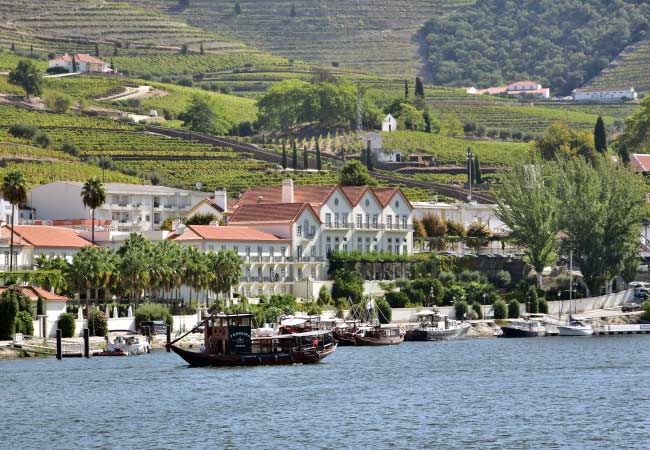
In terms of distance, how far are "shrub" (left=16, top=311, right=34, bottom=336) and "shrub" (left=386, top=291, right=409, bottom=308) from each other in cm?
3875

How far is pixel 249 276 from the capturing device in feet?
438

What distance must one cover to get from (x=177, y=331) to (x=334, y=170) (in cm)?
7785

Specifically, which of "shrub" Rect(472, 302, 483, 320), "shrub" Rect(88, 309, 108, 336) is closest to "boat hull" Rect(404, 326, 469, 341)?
"shrub" Rect(472, 302, 483, 320)

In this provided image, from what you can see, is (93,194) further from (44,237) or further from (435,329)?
(435,329)

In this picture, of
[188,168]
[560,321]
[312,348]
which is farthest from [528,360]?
[188,168]

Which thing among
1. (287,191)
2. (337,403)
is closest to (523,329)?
(287,191)

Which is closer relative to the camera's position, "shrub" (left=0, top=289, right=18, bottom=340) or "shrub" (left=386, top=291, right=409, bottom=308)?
"shrub" (left=0, top=289, right=18, bottom=340)

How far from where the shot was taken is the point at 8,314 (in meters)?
104

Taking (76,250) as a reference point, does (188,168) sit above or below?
above

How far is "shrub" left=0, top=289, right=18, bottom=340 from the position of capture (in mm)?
103562

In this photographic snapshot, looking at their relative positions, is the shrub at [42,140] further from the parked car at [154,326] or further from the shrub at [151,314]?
the parked car at [154,326]

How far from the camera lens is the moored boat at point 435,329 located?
12675cm

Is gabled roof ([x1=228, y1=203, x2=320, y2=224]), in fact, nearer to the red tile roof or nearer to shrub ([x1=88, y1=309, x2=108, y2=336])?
shrub ([x1=88, y1=309, x2=108, y2=336])

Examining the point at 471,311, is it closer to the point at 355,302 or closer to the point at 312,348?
the point at 355,302
